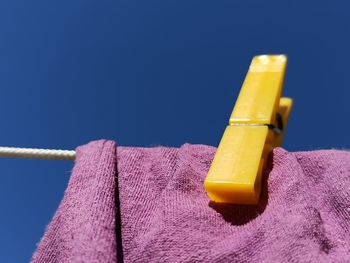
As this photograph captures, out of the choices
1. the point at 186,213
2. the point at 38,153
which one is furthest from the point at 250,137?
the point at 38,153

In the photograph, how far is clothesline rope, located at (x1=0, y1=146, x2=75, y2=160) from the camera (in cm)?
55

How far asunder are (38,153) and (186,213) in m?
0.19

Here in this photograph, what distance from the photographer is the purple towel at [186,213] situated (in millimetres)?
414

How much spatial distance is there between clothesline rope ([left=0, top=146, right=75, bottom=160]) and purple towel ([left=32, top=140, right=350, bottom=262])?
2cm

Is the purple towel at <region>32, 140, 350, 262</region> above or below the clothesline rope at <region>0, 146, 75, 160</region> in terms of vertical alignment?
below

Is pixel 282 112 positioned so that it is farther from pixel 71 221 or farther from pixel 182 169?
pixel 71 221

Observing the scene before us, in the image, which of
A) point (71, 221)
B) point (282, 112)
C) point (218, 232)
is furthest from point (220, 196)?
point (282, 112)

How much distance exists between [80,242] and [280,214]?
18 centimetres

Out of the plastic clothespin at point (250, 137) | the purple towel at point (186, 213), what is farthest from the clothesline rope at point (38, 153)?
the plastic clothespin at point (250, 137)

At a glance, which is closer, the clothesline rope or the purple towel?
the purple towel

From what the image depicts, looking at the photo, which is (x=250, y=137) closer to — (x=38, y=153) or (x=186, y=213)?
(x=186, y=213)

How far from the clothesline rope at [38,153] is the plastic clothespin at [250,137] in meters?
0.17

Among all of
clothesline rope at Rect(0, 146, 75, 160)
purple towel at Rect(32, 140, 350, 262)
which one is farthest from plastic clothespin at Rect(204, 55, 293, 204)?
clothesline rope at Rect(0, 146, 75, 160)

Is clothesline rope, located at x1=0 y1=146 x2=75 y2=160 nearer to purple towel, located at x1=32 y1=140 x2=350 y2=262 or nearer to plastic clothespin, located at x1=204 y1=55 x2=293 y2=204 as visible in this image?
purple towel, located at x1=32 y1=140 x2=350 y2=262
